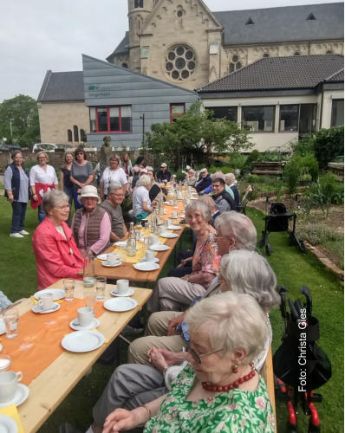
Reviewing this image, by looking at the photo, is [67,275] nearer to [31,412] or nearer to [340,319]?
[31,412]

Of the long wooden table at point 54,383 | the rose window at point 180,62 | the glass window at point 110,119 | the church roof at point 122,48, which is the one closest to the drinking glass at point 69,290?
the long wooden table at point 54,383

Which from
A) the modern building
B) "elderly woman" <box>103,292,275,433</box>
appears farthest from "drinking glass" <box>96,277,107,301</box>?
the modern building

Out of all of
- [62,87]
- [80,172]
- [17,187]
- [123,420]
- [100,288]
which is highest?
[62,87]

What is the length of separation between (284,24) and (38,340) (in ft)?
132

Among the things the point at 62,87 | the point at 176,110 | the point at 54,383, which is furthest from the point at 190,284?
the point at 62,87

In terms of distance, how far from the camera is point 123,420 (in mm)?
1877

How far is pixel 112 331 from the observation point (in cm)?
232

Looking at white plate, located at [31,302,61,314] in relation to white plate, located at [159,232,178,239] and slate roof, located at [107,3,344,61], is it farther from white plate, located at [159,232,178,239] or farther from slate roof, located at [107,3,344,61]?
slate roof, located at [107,3,344,61]

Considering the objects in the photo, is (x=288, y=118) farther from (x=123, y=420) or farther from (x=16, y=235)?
(x=123, y=420)

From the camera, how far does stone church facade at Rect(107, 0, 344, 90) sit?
3097 centimetres

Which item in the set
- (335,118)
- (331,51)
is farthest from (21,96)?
(335,118)

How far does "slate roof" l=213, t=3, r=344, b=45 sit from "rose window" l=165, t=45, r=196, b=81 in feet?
14.8

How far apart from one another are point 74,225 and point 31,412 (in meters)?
3.00

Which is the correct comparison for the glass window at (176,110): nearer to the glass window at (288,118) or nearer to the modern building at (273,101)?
the modern building at (273,101)
